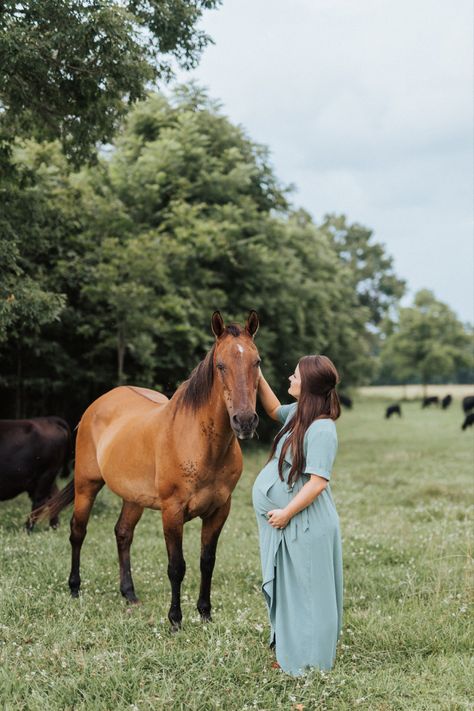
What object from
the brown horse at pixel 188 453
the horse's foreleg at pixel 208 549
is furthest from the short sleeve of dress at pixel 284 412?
A: the horse's foreleg at pixel 208 549

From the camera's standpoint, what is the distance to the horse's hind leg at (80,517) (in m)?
6.57

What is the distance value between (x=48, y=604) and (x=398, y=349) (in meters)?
63.4

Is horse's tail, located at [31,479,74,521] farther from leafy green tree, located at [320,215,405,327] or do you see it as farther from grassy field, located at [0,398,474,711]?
leafy green tree, located at [320,215,405,327]

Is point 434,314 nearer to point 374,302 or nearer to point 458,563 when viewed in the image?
point 374,302

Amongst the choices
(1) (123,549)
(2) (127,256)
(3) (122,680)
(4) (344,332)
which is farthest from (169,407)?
(4) (344,332)

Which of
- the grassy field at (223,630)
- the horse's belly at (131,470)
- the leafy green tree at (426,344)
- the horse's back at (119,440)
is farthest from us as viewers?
the leafy green tree at (426,344)

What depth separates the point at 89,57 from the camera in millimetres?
9227

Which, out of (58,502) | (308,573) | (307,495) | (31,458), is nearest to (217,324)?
(307,495)

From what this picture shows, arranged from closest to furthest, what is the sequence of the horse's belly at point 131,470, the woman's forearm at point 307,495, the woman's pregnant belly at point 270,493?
the woman's forearm at point 307,495, the woman's pregnant belly at point 270,493, the horse's belly at point 131,470

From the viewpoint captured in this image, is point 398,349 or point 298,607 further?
point 398,349

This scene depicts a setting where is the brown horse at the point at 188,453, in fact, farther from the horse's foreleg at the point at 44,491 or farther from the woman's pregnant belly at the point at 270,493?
the horse's foreleg at the point at 44,491

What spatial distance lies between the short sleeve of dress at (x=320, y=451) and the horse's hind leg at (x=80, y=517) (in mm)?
3143

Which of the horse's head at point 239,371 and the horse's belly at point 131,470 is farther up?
the horse's head at point 239,371

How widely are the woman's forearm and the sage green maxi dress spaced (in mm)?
74
